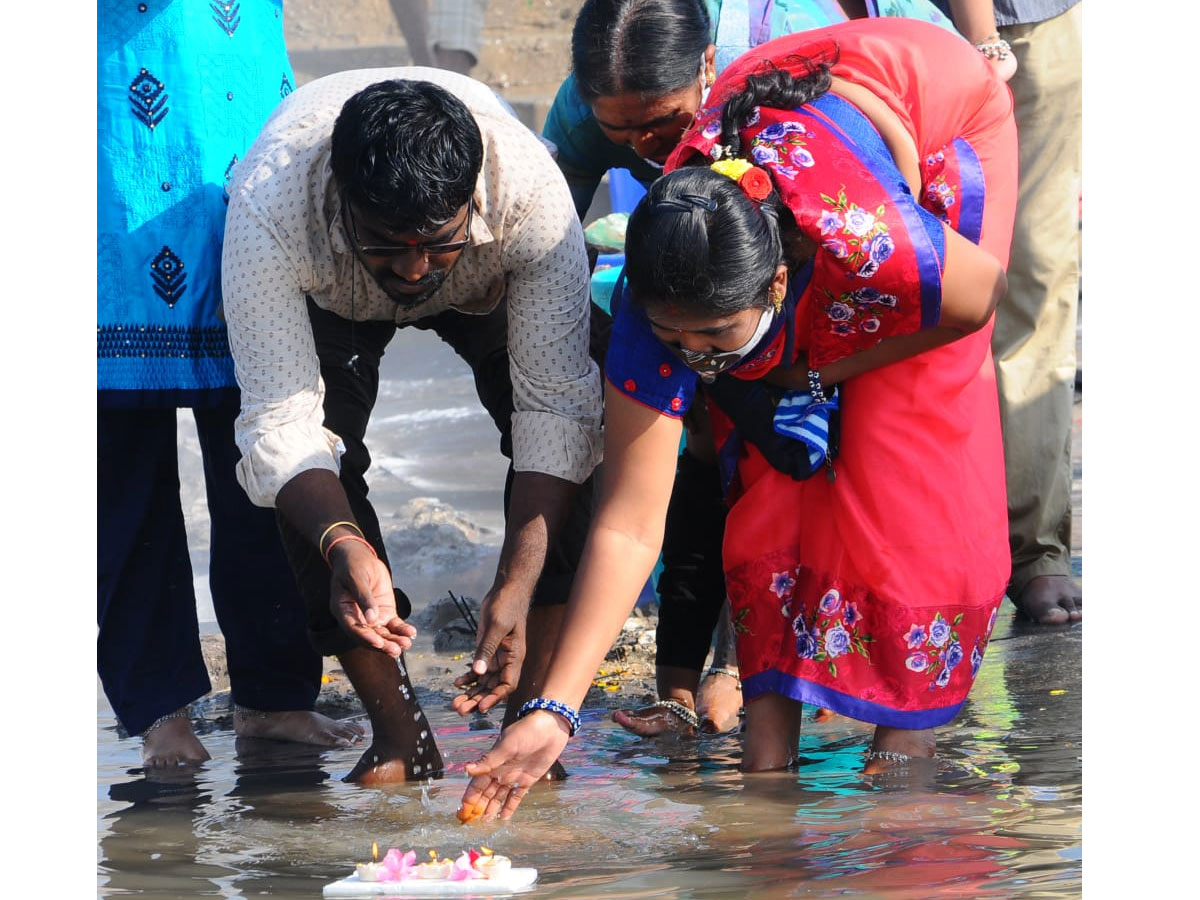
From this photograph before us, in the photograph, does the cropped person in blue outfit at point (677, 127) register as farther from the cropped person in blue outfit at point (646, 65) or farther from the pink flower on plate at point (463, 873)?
the pink flower on plate at point (463, 873)

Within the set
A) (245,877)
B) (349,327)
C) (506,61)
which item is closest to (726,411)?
(349,327)

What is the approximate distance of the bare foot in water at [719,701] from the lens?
350 centimetres

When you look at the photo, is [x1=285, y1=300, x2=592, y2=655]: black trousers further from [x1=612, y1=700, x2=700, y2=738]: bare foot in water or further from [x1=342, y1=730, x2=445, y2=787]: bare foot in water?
[x1=612, y1=700, x2=700, y2=738]: bare foot in water

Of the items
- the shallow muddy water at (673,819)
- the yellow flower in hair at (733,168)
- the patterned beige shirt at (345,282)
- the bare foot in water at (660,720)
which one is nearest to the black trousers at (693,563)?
the bare foot in water at (660,720)

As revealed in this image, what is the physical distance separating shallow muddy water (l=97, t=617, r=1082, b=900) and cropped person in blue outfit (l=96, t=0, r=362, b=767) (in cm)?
18

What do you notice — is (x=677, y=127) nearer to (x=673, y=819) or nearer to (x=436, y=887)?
(x=673, y=819)

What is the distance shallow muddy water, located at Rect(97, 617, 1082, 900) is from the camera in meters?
2.40

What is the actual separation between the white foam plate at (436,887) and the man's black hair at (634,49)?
62.1 inches

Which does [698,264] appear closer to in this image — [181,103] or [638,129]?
[638,129]

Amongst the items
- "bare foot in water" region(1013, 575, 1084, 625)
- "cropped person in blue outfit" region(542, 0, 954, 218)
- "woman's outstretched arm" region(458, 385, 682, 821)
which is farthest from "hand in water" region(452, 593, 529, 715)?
"bare foot in water" region(1013, 575, 1084, 625)

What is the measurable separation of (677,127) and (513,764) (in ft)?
4.50

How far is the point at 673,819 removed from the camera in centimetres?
276

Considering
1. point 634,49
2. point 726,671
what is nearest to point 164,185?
point 634,49

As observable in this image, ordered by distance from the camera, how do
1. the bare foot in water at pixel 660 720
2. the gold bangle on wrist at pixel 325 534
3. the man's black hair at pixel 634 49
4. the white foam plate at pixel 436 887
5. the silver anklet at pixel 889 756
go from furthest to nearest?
the bare foot in water at pixel 660 720 < the man's black hair at pixel 634 49 < the silver anklet at pixel 889 756 < the gold bangle on wrist at pixel 325 534 < the white foam plate at pixel 436 887
